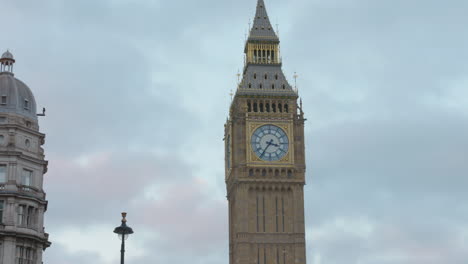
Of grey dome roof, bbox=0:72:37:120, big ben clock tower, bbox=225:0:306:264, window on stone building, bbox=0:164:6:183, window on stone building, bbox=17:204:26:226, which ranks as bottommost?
Answer: window on stone building, bbox=17:204:26:226

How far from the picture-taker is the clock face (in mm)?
130000

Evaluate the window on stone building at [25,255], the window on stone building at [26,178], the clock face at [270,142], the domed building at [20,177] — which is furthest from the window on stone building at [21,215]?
the clock face at [270,142]

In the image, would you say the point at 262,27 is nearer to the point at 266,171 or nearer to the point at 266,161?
the point at 266,161

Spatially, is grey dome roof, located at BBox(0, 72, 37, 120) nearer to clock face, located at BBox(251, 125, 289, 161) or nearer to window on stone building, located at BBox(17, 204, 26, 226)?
window on stone building, located at BBox(17, 204, 26, 226)

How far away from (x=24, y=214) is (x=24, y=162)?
4012mm

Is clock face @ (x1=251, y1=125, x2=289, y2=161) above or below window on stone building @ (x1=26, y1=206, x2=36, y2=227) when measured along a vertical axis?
above

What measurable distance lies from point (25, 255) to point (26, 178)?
5.98 metres

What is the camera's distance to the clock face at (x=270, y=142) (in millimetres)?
130000

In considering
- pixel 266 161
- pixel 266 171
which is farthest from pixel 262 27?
pixel 266 171

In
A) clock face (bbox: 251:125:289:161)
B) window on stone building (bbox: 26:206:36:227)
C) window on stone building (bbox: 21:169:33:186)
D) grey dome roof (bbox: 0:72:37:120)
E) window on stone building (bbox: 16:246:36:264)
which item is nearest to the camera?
window on stone building (bbox: 16:246:36:264)

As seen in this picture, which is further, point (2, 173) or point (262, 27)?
point (262, 27)

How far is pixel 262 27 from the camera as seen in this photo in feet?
458

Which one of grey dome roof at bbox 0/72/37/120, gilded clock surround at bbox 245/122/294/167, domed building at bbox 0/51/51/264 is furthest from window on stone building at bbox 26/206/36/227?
gilded clock surround at bbox 245/122/294/167

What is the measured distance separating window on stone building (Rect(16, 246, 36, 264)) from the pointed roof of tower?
6985cm
